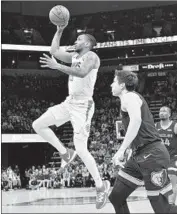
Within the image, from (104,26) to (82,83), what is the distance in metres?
20.5

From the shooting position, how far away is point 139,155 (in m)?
4.50

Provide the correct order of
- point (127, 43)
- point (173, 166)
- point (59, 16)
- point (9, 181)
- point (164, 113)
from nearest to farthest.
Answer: point (59, 16) < point (164, 113) < point (173, 166) < point (9, 181) < point (127, 43)

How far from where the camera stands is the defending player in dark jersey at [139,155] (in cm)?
430

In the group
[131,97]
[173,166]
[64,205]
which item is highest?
[131,97]

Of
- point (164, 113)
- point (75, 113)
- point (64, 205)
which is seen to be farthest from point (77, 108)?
point (64, 205)

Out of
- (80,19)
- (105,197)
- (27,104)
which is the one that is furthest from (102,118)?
(105,197)

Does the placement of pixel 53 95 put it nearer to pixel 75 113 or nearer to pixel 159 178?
pixel 75 113

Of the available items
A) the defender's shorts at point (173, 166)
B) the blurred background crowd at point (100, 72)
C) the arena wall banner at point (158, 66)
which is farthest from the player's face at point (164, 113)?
the arena wall banner at point (158, 66)

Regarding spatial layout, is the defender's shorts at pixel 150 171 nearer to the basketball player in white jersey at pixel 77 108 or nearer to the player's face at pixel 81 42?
the basketball player in white jersey at pixel 77 108

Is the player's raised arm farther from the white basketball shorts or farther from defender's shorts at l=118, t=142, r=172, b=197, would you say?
defender's shorts at l=118, t=142, r=172, b=197

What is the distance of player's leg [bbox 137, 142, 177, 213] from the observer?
434 cm

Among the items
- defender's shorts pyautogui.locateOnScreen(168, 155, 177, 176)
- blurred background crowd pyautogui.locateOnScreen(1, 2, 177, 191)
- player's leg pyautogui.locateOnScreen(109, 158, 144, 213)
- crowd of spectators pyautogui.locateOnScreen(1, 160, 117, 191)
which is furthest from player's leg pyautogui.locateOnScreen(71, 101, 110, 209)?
blurred background crowd pyautogui.locateOnScreen(1, 2, 177, 191)

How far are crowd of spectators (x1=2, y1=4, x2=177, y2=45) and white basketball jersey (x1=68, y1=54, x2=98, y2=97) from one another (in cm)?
1900

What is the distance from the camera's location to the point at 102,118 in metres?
19.8
